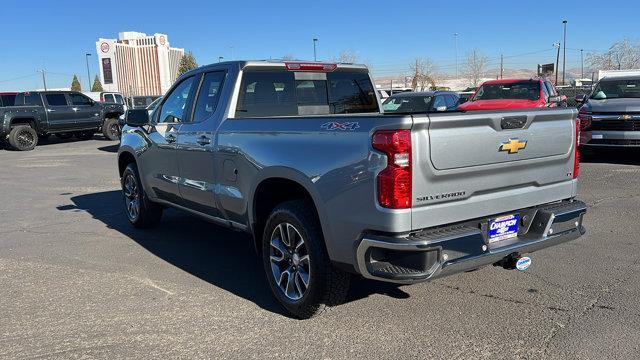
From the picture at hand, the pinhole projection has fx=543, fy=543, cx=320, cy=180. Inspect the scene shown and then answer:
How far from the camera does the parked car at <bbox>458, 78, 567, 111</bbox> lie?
12.3 m

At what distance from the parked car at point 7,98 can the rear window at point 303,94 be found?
58.2 feet

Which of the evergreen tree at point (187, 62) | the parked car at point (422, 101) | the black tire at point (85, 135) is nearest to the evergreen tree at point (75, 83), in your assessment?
the evergreen tree at point (187, 62)

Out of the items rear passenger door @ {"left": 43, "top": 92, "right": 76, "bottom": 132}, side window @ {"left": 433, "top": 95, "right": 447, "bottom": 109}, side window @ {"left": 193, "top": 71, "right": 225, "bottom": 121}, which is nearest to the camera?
side window @ {"left": 193, "top": 71, "right": 225, "bottom": 121}

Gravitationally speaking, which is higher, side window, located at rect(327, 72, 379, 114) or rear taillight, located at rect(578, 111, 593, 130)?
side window, located at rect(327, 72, 379, 114)

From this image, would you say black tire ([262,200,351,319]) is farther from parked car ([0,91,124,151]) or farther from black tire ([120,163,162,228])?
parked car ([0,91,124,151])

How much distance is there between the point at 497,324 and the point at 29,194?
9118 mm

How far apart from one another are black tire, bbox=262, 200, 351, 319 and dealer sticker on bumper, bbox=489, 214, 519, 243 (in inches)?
40.5

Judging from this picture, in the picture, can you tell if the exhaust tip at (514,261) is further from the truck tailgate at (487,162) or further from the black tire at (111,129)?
the black tire at (111,129)

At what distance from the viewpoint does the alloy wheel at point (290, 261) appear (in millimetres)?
3988

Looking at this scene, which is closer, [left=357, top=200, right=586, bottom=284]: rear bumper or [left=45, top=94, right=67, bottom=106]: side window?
[left=357, top=200, right=586, bottom=284]: rear bumper

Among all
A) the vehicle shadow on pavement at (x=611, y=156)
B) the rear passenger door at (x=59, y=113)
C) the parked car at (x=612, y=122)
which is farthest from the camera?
the rear passenger door at (x=59, y=113)

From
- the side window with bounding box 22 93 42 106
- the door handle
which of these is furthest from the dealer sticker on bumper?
the side window with bounding box 22 93 42 106

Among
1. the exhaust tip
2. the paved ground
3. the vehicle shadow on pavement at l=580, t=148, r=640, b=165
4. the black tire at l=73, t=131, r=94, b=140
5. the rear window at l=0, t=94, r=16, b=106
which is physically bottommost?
the vehicle shadow on pavement at l=580, t=148, r=640, b=165

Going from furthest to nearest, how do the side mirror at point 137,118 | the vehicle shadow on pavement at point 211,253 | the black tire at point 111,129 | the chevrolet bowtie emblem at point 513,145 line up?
the black tire at point 111,129 < the side mirror at point 137,118 < the vehicle shadow on pavement at point 211,253 < the chevrolet bowtie emblem at point 513,145
